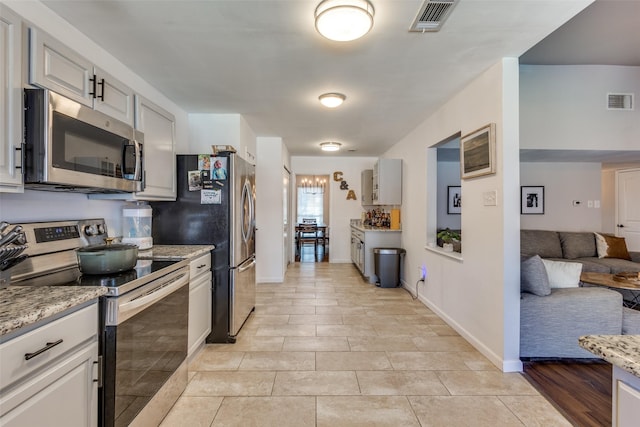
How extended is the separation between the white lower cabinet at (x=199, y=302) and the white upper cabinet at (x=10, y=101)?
130 centimetres

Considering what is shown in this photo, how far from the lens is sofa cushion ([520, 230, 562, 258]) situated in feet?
15.5

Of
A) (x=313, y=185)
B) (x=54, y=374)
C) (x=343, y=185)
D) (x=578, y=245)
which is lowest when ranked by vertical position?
(x=54, y=374)

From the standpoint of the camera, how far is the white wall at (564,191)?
17.0 ft

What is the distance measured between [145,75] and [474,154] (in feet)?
10.0

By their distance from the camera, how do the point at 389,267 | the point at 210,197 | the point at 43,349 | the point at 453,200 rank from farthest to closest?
the point at 453,200 → the point at 389,267 → the point at 210,197 → the point at 43,349

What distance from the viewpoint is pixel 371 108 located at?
361 centimetres

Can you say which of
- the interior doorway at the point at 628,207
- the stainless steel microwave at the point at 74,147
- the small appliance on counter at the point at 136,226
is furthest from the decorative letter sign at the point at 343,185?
the interior doorway at the point at 628,207

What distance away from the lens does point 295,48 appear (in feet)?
7.35

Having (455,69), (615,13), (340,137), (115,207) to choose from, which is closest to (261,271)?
(340,137)

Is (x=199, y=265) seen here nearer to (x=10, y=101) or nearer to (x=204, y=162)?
(x=204, y=162)

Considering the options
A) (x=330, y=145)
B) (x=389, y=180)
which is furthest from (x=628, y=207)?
(x=330, y=145)

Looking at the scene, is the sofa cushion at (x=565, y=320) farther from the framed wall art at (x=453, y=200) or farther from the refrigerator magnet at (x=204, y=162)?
the framed wall art at (x=453, y=200)

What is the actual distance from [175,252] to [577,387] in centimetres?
316

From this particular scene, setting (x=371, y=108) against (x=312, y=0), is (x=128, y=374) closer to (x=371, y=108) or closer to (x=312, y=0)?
(x=312, y=0)
